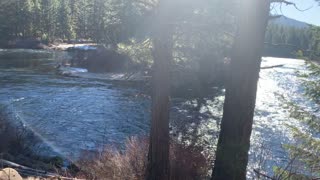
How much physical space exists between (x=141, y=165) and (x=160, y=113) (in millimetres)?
1494

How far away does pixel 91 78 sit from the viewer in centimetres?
3938

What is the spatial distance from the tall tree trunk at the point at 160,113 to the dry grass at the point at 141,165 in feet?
1.26

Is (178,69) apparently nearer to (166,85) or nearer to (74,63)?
(166,85)

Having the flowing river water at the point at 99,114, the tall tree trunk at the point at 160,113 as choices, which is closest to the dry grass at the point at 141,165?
the tall tree trunk at the point at 160,113

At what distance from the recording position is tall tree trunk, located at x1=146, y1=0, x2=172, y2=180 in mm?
7641

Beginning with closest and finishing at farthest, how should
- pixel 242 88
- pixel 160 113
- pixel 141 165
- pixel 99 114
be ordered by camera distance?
pixel 242 88 < pixel 160 113 < pixel 141 165 < pixel 99 114

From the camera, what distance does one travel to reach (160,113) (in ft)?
25.7

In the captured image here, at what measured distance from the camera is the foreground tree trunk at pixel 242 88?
20.8 ft

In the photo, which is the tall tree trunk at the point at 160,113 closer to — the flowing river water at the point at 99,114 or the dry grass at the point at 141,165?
the dry grass at the point at 141,165

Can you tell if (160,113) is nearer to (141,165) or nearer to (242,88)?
(141,165)

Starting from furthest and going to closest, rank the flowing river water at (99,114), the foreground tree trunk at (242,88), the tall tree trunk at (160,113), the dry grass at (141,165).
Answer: the flowing river water at (99,114)
the dry grass at (141,165)
the tall tree trunk at (160,113)
the foreground tree trunk at (242,88)

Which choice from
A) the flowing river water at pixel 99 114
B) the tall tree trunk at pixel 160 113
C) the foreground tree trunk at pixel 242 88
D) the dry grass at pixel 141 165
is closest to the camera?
the foreground tree trunk at pixel 242 88

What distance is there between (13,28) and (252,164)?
8666 centimetres

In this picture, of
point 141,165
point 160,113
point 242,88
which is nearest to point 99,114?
point 141,165
